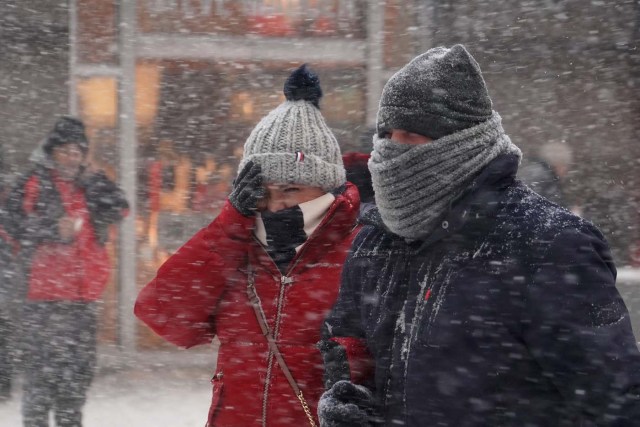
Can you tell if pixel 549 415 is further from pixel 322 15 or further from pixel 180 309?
pixel 322 15

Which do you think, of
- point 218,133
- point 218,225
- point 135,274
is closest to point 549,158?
point 218,133

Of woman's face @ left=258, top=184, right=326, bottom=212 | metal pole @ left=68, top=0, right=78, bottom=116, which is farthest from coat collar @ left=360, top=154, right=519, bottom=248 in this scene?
metal pole @ left=68, top=0, right=78, bottom=116

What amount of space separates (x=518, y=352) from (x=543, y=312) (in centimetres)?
10

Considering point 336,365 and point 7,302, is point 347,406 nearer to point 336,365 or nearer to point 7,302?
point 336,365

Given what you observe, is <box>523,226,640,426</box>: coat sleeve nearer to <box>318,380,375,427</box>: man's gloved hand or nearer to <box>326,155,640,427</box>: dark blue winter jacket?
<box>326,155,640,427</box>: dark blue winter jacket

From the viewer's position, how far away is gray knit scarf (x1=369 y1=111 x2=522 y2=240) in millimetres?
1763

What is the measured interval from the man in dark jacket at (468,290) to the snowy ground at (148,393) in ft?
13.2

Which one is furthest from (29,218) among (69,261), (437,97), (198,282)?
(437,97)

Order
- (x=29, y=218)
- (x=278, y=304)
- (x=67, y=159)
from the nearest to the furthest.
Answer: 1. (x=278, y=304)
2. (x=29, y=218)
3. (x=67, y=159)

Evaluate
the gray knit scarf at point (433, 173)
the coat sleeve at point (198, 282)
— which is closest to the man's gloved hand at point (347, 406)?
the gray knit scarf at point (433, 173)

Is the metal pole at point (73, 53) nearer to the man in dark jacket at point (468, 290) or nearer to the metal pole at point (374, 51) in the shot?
the metal pole at point (374, 51)

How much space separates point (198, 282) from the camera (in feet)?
8.43

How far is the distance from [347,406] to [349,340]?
198 mm

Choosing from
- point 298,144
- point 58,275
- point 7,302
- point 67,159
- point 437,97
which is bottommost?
point 7,302
